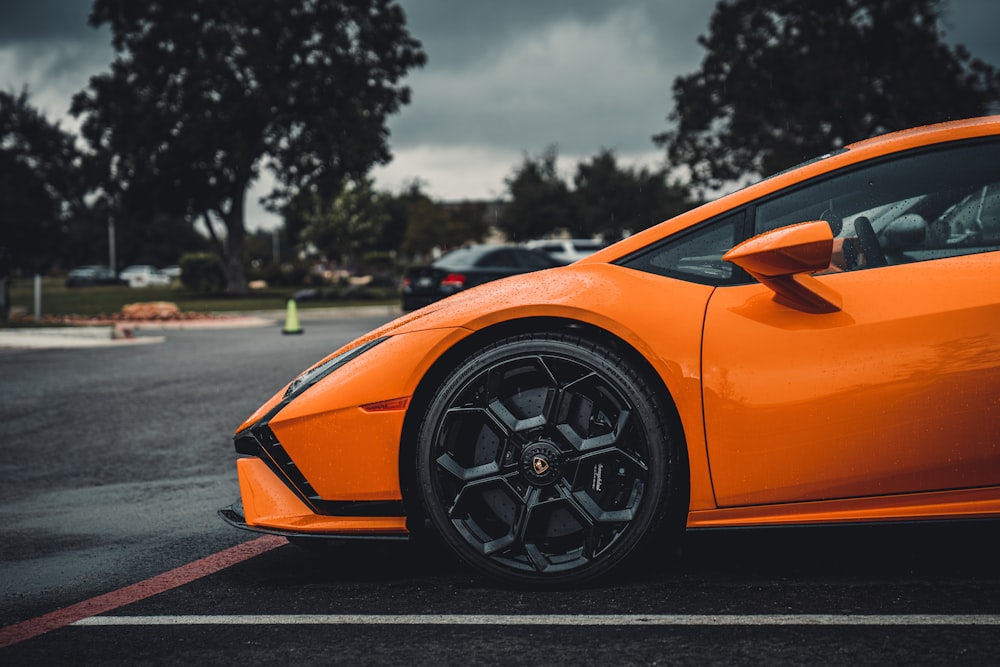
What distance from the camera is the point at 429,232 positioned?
60969 millimetres

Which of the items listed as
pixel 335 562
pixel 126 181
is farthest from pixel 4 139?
pixel 335 562

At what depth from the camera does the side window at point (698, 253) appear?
2896 millimetres

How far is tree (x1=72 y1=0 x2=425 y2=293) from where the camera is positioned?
36.7 meters

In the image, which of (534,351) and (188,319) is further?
(188,319)

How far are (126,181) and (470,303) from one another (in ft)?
124

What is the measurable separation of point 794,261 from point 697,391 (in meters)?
0.42

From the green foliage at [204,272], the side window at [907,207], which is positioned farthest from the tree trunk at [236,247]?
the side window at [907,207]

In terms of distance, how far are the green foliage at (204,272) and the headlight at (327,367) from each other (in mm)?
42510

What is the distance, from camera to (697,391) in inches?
106

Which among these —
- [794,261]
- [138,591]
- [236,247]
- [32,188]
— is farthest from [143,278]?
[794,261]

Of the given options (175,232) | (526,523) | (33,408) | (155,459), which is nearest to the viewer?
(526,523)

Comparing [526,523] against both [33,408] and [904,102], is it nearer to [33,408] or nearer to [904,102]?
[33,408]

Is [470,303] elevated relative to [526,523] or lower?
elevated

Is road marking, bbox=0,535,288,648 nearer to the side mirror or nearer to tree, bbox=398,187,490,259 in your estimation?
the side mirror
